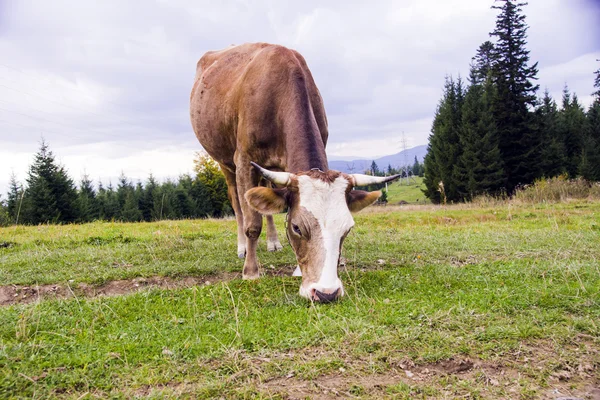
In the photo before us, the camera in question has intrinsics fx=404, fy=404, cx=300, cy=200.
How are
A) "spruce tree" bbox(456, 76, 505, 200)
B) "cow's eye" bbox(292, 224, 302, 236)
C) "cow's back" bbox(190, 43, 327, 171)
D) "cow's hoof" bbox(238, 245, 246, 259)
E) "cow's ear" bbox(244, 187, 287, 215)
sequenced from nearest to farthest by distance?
"cow's eye" bbox(292, 224, 302, 236) → "cow's ear" bbox(244, 187, 287, 215) → "cow's back" bbox(190, 43, 327, 171) → "cow's hoof" bbox(238, 245, 246, 259) → "spruce tree" bbox(456, 76, 505, 200)

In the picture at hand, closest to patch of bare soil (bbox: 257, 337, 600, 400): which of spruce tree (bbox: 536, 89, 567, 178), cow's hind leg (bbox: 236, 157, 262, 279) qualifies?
cow's hind leg (bbox: 236, 157, 262, 279)

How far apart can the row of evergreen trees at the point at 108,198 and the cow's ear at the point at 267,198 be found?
59.6ft

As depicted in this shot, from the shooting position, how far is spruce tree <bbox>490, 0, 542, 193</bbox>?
1448 inches

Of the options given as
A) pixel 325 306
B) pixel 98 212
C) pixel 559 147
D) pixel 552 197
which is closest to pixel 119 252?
pixel 325 306

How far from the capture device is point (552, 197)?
2083 centimetres

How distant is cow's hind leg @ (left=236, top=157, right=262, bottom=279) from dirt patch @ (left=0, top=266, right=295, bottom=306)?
312mm

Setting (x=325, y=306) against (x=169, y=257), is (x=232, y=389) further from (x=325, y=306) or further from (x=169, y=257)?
(x=169, y=257)

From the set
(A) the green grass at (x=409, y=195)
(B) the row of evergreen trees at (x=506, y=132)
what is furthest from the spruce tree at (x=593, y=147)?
(A) the green grass at (x=409, y=195)

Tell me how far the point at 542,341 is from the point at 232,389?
2.31 meters

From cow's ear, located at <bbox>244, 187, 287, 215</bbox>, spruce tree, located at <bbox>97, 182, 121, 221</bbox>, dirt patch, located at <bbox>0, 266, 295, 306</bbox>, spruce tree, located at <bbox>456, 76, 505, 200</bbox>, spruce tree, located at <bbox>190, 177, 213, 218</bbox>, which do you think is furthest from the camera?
spruce tree, located at <bbox>190, 177, 213, 218</bbox>

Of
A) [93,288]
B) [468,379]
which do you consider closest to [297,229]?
[468,379]

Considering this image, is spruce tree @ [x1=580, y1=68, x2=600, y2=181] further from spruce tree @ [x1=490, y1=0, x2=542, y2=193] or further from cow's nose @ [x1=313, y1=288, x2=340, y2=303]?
cow's nose @ [x1=313, y1=288, x2=340, y2=303]

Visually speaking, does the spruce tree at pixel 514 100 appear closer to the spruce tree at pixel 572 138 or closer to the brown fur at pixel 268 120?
the spruce tree at pixel 572 138

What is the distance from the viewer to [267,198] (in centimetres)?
463
